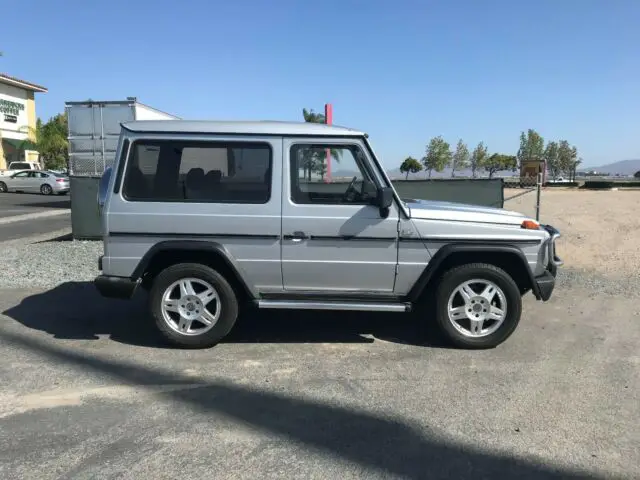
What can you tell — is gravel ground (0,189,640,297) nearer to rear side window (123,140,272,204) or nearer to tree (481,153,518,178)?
rear side window (123,140,272,204)

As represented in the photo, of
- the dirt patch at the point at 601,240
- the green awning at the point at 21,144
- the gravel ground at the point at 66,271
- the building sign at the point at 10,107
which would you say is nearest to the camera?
the gravel ground at the point at 66,271

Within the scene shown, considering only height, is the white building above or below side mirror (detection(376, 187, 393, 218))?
above

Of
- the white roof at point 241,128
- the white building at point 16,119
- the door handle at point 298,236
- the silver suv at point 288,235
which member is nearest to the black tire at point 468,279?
the silver suv at point 288,235

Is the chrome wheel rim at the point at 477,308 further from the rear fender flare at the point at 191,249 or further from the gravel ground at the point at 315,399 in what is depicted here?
the rear fender flare at the point at 191,249

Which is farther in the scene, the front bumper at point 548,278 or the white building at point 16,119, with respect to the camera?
the white building at point 16,119

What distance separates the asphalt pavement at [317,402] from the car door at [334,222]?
0.75 metres

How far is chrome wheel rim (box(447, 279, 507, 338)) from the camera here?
15.9ft

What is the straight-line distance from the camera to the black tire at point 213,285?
4.81 meters

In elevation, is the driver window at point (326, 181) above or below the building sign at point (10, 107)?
below

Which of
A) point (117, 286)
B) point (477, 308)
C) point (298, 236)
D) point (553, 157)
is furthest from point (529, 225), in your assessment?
point (553, 157)

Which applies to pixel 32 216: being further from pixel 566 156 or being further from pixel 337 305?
pixel 566 156

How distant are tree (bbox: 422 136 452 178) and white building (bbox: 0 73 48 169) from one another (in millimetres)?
47401

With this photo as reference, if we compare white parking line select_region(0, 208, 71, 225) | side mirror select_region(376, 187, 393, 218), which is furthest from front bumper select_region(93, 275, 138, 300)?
white parking line select_region(0, 208, 71, 225)

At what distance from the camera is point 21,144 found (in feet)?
135
